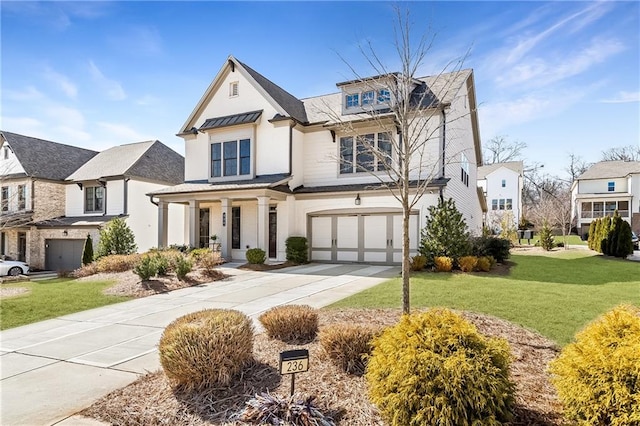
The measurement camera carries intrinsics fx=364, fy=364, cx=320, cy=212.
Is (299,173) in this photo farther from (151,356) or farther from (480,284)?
(151,356)

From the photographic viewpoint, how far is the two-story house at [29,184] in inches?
1024

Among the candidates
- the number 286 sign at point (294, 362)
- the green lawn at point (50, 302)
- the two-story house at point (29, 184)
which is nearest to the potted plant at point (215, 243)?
the green lawn at point (50, 302)

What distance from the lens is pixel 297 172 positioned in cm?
1858

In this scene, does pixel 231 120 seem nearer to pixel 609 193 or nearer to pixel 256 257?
pixel 256 257


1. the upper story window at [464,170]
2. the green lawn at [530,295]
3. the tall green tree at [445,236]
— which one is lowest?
the green lawn at [530,295]

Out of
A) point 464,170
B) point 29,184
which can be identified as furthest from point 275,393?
point 29,184

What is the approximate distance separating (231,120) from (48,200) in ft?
56.9

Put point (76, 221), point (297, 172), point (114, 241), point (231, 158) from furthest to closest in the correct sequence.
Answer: point (76, 221)
point (231, 158)
point (114, 241)
point (297, 172)

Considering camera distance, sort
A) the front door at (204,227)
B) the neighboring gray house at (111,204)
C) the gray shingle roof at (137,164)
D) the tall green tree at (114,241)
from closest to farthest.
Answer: the tall green tree at (114,241) → the front door at (204,227) → the neighboring gray house at (111,204) → the gray shingle roof at (137,164)

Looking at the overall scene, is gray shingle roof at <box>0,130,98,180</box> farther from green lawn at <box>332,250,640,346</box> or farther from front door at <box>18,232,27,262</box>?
green lawn at <box>332,250,640,346</box>

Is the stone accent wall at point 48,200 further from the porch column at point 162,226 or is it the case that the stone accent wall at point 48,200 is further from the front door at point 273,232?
the front door at point 273,232

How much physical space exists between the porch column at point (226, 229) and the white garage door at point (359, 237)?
160 inches

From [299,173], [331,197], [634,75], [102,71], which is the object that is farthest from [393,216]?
[102,71]

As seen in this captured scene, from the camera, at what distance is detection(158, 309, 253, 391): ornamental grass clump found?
165 inches
